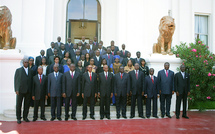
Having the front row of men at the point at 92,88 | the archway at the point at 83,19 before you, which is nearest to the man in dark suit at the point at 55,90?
the front row of men at the point at 92,88

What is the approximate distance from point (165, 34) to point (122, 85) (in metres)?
3.46

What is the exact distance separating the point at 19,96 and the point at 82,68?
246 centimetres

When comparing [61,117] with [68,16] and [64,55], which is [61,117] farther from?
[68,16]

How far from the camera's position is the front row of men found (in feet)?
22.1

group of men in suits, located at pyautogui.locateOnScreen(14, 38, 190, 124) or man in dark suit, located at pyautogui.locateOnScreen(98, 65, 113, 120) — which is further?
man in dark suit, located at pyautogui.locateOnScreen(98, 65, 113, 120)

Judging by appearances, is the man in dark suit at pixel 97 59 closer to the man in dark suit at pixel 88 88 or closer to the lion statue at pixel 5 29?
the man in dark suit at pixel 88 88

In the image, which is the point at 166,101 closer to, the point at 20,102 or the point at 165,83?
the point at 165,83

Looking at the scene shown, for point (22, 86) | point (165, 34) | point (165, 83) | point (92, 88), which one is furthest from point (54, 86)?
point (165, 34)

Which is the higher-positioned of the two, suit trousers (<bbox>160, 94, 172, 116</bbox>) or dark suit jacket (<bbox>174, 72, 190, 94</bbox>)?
dark suit jacket (<bbox>174, 72, 190, 94</bbox>)

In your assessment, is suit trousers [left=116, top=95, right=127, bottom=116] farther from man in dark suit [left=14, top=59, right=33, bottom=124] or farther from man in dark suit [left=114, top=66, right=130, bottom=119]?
man in dark suit [left=14, top=59, right=33, bottom=124]

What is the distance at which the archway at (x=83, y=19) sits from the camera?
1376 cm

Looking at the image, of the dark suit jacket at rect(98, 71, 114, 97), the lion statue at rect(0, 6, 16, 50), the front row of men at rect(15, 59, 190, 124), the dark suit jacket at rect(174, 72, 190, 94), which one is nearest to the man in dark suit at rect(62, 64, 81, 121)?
the front row of men at rect(15, 59, 190, 124)

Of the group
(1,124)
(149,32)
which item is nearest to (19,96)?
(1,124)

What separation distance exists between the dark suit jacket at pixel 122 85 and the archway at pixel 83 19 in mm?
Answer: 7086
